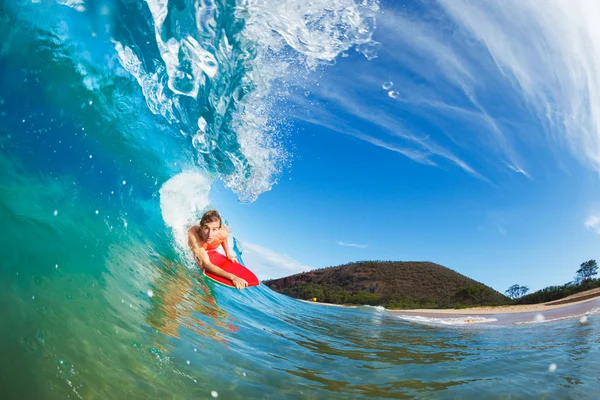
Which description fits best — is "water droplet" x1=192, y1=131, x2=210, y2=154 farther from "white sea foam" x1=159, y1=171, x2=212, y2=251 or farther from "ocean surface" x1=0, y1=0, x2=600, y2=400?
"white sea foam" x1=159, y1=171, x2=212, y2=251

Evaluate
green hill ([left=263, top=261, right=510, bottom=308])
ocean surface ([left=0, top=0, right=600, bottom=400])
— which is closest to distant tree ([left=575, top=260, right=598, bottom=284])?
green hill ([left=263, top=261, right=510, bottom=308])

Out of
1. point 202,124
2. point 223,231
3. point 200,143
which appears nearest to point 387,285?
point 200,143

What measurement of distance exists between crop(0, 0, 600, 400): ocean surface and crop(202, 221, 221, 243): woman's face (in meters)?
1.23

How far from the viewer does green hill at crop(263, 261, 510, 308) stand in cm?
5237

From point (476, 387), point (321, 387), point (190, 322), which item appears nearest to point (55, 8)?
point (190, 322)

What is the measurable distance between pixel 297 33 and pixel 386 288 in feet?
239

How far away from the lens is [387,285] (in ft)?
242

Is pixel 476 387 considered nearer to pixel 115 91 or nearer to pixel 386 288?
pixel 115 91

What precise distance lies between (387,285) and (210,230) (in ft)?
239

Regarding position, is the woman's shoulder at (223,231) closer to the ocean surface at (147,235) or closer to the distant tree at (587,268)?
the ocean surface at (147,235)

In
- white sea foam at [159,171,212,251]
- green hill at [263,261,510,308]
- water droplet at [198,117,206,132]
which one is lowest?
green hill at [263,261,510,308]

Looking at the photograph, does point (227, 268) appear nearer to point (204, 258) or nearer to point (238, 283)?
point (204, 258)

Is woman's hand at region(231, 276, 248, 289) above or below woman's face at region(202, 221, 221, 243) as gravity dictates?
below

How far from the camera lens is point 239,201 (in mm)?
13625
